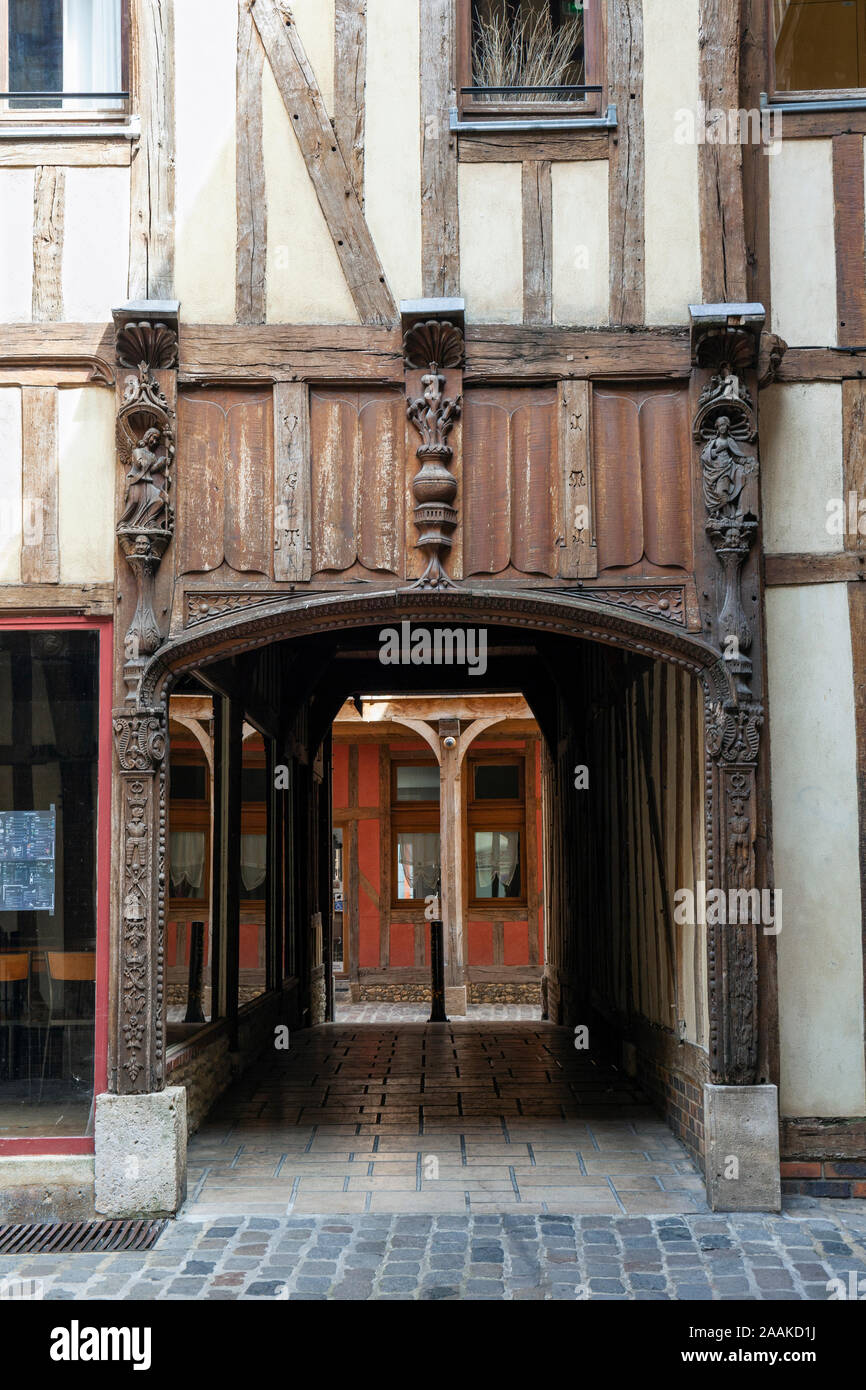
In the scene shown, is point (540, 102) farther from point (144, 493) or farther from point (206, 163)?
point (144, 493)

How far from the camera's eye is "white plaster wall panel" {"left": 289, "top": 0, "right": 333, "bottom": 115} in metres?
5.90

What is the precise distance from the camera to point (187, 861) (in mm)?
7082

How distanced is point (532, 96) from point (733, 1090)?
4696 millimetres

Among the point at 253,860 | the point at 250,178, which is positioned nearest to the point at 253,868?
the point at 253,860

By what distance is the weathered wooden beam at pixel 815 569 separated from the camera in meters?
5.97

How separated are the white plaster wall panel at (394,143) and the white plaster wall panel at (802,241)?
1.74m

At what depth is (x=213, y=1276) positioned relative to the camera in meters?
4.64

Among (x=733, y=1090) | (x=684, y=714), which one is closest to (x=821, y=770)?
(x=684, y=714)

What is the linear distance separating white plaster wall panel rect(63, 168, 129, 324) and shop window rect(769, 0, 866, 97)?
10.7 ft

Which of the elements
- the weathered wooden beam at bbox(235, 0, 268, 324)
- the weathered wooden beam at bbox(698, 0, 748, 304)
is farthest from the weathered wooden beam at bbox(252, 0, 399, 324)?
the weathered wooden beam at bbox(698, 0, 748, 304)

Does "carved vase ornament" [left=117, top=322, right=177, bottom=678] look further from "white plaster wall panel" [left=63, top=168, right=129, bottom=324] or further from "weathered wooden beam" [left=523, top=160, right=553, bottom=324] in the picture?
"weathered wooden beam" [left=523, top=160, right=553, bottom=324]

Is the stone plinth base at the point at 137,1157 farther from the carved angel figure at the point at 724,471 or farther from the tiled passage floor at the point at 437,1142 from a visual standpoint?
the carved angel figure at the point at 724,471

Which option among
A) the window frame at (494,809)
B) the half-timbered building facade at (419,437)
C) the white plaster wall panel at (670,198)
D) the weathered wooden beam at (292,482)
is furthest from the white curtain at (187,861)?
the window frame at (494,809)

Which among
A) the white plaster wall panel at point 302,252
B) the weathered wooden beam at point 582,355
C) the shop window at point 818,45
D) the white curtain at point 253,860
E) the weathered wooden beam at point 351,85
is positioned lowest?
the white curtain at point 253,860
